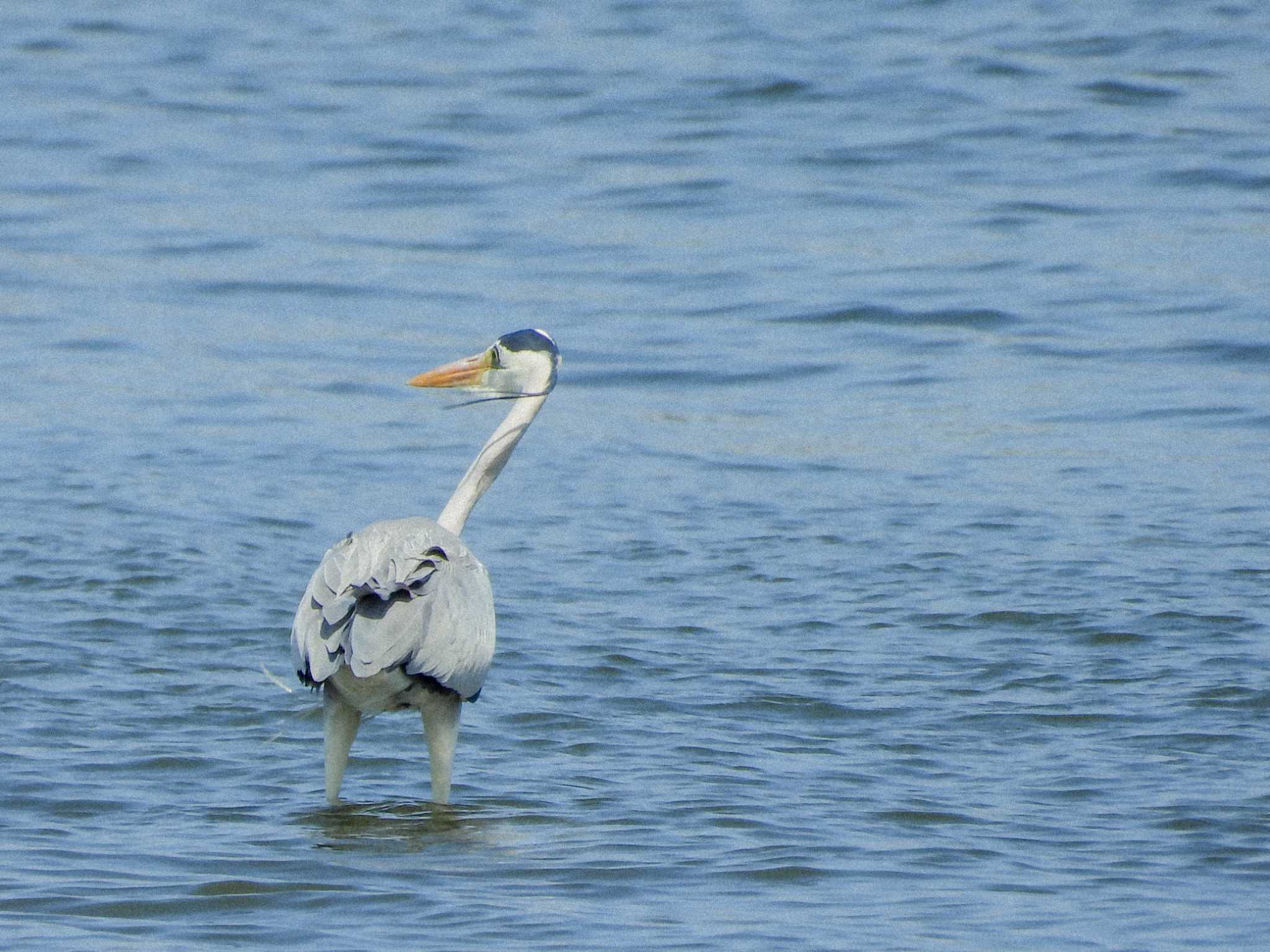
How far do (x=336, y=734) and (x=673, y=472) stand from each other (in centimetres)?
519

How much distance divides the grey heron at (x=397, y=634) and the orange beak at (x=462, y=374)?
78 cm

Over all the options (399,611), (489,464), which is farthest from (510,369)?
(399,611)

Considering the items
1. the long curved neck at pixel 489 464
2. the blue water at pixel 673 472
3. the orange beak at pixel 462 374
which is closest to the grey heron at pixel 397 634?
the long curved neck at pixel 489 464

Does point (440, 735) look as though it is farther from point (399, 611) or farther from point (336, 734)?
point (399, 611)

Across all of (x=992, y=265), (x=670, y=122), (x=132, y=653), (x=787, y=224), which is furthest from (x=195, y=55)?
(x=132, y=653)

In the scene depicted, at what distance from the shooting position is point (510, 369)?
314 inches

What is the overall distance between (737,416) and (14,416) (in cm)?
416

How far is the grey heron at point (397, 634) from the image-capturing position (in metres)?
6.63

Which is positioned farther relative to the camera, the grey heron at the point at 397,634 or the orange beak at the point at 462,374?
the orange beak at the point at 462,374

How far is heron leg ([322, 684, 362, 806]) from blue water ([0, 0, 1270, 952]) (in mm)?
142

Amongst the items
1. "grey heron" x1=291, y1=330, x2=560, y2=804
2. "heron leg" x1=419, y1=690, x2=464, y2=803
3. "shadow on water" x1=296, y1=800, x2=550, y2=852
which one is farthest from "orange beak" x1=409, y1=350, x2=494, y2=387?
"shadow on water" x1=296, y1=800, x2=550, y2=852

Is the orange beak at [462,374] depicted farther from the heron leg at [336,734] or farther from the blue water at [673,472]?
the heron leg at [336,734]

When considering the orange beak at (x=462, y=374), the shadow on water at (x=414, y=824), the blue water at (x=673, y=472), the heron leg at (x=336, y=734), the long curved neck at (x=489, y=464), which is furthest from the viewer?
the orange beak at (x=462, y=374)

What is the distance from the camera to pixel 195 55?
24203 mm
